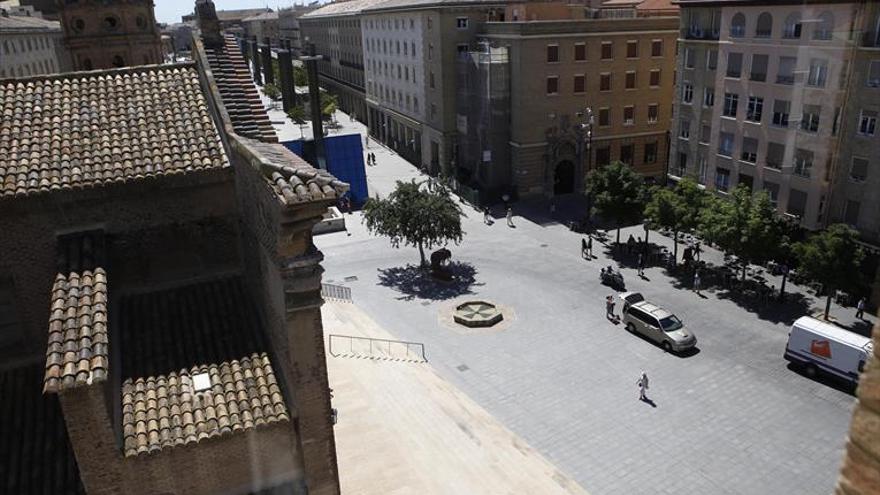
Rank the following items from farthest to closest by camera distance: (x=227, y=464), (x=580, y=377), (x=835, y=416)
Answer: (x=580, y=377) < (x=835, y=416) < (x=227, y=464)

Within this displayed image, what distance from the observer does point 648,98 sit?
4628cm

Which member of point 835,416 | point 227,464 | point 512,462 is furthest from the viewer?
point 835,416

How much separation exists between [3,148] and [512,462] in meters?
14.4

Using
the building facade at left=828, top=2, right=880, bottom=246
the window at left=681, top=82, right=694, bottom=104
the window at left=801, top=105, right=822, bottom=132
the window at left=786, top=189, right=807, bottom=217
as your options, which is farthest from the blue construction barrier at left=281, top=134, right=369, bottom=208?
the building facade at left=828, top=2, right=880, bottom=246

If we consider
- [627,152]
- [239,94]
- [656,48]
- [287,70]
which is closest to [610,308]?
[239,94]

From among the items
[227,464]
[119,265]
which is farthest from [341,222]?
[227,464]

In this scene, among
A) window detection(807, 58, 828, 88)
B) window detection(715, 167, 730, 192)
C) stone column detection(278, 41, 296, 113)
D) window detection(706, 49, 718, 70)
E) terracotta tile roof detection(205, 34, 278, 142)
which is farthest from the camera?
stone column detection(278, 41, 296, 113)

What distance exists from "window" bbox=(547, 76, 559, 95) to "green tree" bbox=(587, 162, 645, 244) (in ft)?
34.9

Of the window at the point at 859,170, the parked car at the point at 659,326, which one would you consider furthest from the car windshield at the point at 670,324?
the window at the point at 859,170

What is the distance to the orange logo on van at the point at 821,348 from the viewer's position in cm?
2172

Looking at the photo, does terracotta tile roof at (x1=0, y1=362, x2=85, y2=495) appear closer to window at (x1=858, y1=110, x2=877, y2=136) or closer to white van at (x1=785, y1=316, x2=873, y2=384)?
white van at (x1=785, y1=316, x2=873, y2=384)

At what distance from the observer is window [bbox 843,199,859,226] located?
95.7 feet

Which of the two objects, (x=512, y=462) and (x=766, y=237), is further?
(x=766, y=237)

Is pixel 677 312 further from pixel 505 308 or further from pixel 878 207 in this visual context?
pixel 878 207
